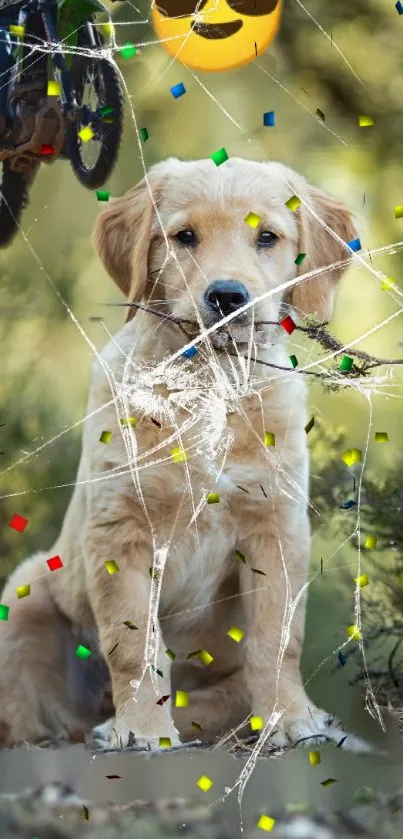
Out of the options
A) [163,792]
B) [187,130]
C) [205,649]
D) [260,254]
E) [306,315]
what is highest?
[187,130]

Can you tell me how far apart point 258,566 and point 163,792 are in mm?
548

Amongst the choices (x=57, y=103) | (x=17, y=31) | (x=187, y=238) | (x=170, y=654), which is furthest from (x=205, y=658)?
(x=17, y=31)

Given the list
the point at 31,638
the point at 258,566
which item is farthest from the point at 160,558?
the point at 31,638

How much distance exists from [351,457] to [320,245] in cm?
51

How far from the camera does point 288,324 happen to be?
240 cm

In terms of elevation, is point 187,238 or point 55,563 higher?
point 187,238

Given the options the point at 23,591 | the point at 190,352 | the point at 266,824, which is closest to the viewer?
the point at 266,824

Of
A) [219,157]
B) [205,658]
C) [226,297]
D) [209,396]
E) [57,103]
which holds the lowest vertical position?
[205,658]

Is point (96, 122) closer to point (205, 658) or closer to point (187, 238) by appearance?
point (187, 238)

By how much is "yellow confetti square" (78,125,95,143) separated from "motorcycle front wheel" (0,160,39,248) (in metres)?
0.13

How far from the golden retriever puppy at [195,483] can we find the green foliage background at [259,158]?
0.06 meters

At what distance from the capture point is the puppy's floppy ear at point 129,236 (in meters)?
2.42

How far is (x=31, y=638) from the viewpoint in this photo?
2496mm

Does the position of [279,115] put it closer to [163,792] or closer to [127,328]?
[127,328]
